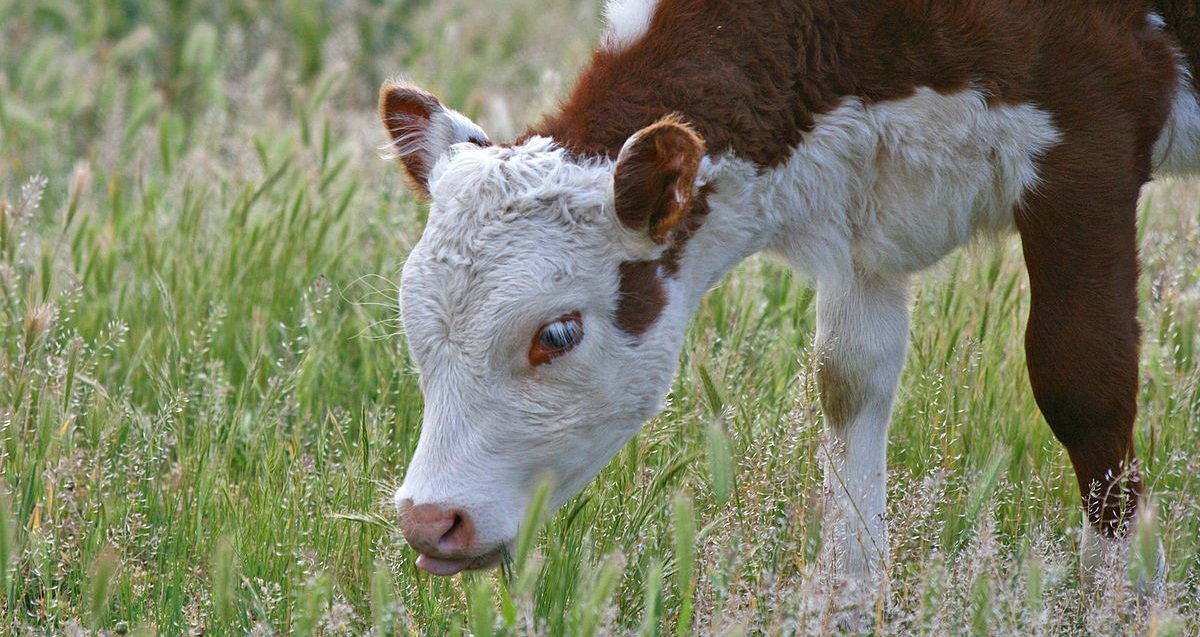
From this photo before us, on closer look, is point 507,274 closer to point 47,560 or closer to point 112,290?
point 47,560

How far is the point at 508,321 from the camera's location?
9.70 ft

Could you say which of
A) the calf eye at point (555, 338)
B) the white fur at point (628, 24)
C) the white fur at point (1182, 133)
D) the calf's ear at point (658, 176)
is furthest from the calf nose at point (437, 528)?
the white fur at point (1182, 133)

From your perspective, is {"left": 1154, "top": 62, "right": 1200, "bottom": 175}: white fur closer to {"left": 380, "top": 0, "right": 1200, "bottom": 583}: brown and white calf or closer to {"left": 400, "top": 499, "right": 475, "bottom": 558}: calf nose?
{"left": 380, "top": 0, "right": 1200, "bottom": 583}: brown and white calf

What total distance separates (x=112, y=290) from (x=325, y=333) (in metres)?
0.85

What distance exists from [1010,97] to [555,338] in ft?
3.99

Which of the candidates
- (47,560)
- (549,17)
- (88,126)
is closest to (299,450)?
(47,560)

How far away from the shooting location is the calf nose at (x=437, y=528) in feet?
9.64

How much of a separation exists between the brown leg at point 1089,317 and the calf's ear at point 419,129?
1.33m

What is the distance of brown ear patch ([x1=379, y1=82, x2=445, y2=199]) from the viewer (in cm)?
339

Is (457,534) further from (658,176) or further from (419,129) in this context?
(419,129)

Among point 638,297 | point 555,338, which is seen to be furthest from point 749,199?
point 555,338

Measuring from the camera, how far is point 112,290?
5168 mm

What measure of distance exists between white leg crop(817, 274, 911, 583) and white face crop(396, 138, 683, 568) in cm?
111

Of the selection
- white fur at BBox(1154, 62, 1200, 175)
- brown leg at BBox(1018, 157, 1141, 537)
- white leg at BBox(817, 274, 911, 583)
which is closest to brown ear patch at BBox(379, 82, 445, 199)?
white leg at BBox(817, 274, 911, 583)
